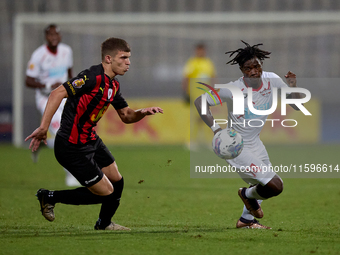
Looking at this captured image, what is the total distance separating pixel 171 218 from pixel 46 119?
1971 mm

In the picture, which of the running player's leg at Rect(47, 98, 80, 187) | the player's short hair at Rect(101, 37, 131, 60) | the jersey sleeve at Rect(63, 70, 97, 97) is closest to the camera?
the jersey sleeve at Rect(63, 70, 97, 97)

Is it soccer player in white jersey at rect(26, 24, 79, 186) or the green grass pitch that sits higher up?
soccer player in white jersey at rect(26, 24, 79, 186)

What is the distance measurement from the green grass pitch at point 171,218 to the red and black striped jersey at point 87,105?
2.97 ft

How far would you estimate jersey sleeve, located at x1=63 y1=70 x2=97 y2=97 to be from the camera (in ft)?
15.3

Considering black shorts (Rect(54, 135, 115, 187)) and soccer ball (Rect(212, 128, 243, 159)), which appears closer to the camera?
black shorts (Rect(54, 135, 115, 187))

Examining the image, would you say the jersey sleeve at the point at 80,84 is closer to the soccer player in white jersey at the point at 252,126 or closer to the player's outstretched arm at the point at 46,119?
the player's outstretched arm at the point at 46,119

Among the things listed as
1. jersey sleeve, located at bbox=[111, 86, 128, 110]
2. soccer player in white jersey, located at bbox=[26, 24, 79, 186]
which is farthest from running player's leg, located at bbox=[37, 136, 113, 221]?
soccer player in white jersey, located at bbox=[26, 24, 79, 186]

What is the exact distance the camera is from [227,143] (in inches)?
199

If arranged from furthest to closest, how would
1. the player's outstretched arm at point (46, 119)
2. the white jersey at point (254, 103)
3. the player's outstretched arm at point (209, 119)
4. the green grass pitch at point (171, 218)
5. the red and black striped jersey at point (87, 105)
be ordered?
the white jersey at point (254, 103), the player's outstretched arm at point (209, 119), the red and black striped jersey at point (87, 105), the player's outstretched arm at point (46, 119), the green grass pitch at point (171, 218)

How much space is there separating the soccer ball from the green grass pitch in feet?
2.35

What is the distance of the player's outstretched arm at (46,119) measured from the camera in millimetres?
4484

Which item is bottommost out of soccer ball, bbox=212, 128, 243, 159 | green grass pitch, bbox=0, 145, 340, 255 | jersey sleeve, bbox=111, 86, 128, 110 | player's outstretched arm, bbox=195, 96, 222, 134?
green grass pitch, bbox=0, 145, 340, 255

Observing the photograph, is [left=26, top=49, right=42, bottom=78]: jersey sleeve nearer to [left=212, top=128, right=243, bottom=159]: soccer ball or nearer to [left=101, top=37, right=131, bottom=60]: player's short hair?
[left=101, top=37, right=131, bottom=60]: player's short hair

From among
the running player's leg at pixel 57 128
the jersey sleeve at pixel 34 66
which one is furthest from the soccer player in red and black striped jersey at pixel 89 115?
the jersey sleeve at pixel 34 66
